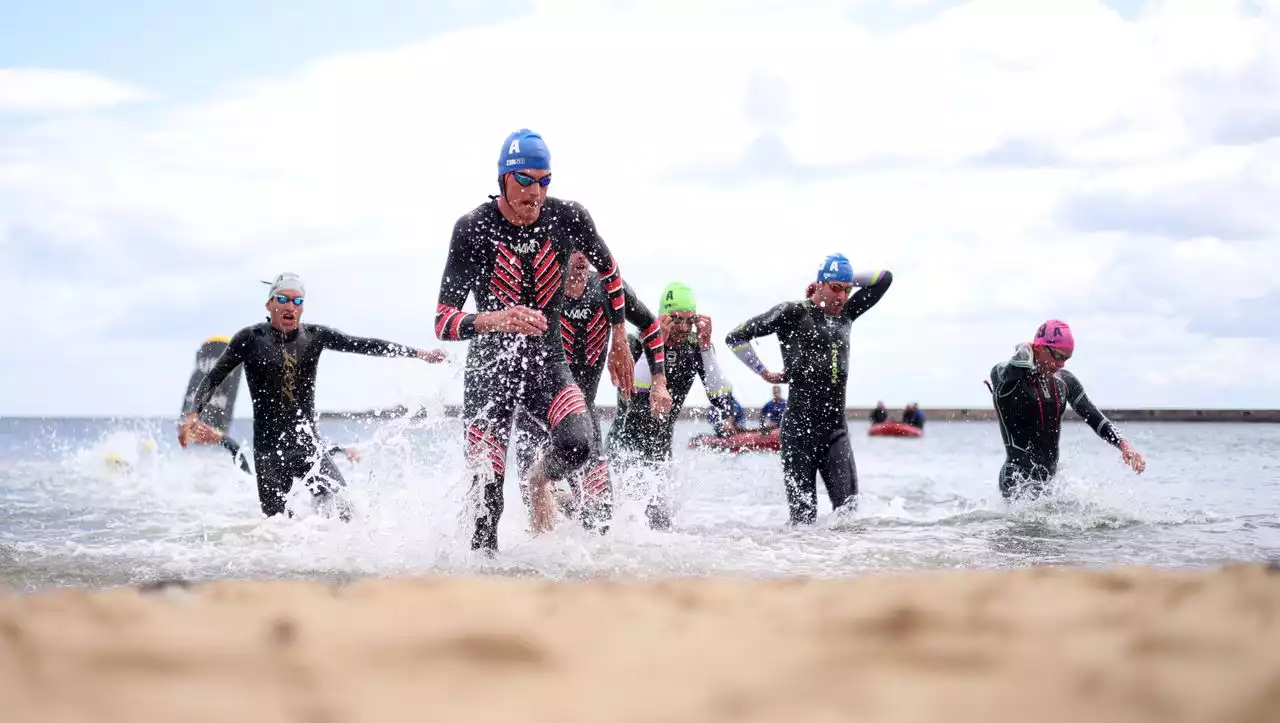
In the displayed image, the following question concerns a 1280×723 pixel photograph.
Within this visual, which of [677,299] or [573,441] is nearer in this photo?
[573,441]

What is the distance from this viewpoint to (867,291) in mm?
8555

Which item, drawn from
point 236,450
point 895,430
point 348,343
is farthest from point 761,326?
point 895,430

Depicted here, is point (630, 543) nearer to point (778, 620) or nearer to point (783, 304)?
point (783, 304)

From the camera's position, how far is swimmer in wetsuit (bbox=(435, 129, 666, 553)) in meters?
5.39

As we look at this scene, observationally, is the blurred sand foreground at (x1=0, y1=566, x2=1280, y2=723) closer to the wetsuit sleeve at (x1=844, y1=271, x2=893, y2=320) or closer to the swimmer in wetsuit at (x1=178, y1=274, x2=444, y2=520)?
the swimmer in wetsuit at (x1=178, y1=274, x2=444, y2=520)

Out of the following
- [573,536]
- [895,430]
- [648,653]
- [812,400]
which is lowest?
[895,430]

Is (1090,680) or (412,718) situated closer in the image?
(412,718)

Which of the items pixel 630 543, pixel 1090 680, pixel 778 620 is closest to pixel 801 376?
pixel 630 543

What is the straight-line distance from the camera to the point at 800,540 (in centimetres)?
740

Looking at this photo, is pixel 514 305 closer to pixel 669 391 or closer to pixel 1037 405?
pixel 669 391

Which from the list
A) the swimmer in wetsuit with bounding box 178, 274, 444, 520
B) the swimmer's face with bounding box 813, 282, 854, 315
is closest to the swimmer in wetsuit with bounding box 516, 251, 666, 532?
the swimmer in wetsuit with bounding box 178, 274, 444, 520

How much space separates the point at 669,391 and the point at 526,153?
3.58m

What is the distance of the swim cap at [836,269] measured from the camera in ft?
26.9

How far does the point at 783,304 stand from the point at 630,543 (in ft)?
8.11
